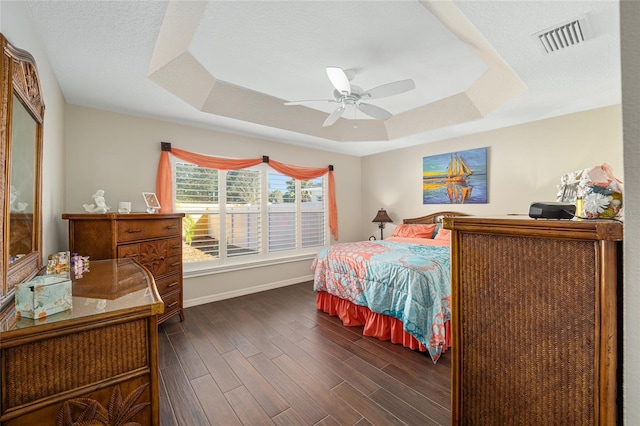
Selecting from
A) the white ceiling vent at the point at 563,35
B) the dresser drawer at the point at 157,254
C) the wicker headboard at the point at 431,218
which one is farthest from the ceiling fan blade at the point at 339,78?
the wicker headboard at the point at 431,218

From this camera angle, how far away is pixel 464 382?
889 mm

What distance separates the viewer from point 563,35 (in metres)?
1.82

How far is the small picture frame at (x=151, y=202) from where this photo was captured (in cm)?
312

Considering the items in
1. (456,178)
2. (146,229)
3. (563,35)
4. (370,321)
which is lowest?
(370,321)

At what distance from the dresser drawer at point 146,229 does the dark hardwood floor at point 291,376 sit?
107 centimetres

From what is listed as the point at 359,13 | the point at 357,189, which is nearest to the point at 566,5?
the point at 359,13

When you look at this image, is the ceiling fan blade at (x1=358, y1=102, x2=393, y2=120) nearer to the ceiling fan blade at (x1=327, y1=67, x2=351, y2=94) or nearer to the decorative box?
the ceiling fan blade at (x1=327, y1=67, x2=351, y2=94)

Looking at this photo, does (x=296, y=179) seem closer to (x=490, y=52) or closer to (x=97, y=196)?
(x=97, y=196)

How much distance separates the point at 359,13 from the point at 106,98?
2.71 m

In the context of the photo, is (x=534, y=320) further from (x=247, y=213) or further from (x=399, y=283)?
(x=247, y=213)

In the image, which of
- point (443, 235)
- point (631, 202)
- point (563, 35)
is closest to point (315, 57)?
point (563, 35)

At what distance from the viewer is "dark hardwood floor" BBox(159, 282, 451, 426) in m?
1.74

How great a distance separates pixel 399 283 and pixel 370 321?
1.86 ft

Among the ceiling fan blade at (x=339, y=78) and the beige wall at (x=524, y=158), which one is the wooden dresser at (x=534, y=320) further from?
the beige wall at (x=524, y=158)
